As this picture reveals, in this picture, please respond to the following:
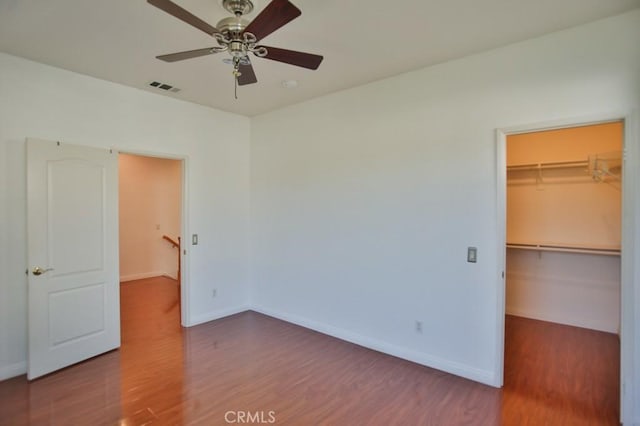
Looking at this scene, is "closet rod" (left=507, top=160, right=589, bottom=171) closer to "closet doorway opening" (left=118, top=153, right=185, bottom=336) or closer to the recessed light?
the recessed light

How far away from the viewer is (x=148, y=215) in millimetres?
7211

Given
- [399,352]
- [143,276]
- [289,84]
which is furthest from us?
[143,276]

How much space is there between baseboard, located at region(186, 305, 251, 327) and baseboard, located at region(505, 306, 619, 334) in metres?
3.91

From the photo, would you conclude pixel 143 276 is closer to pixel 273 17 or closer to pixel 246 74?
pixel 246 74

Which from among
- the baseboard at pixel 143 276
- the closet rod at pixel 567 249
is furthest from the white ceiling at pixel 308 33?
the baseboard at pixel 143 276

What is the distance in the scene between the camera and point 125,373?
3135mm

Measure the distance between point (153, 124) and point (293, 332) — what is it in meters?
3.05

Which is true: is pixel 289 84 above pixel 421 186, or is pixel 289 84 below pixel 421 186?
above

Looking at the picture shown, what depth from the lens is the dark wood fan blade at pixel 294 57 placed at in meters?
2.13

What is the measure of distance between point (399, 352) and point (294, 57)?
117 inches

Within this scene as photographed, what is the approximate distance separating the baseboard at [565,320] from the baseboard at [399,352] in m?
2.25

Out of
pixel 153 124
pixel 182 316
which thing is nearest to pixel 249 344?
pixel 182 316

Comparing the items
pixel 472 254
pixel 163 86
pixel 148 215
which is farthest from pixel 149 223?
pixel 472 254

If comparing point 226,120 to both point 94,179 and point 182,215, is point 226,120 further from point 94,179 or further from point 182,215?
point 94,179
